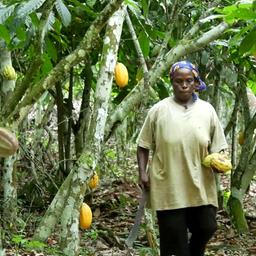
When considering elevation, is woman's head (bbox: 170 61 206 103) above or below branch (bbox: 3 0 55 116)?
above

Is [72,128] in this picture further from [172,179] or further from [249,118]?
[172,179]

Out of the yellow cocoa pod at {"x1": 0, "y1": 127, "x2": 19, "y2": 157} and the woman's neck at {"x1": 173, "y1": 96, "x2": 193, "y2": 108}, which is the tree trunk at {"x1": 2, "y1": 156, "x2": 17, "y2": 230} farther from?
the yellow cocoa pod at {"x1": 0, "y1": 127, "x2": 19, "y2": 157}

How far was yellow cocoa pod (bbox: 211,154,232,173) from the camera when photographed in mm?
3381

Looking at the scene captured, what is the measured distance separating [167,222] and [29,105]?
1.48 meters

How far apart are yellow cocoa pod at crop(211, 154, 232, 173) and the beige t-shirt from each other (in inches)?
4.7

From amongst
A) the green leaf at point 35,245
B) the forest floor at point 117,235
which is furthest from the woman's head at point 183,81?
the green leaf at point 35,245

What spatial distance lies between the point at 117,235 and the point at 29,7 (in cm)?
310

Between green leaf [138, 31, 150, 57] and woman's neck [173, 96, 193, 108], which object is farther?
green leaf [138, 31, 150, 57]

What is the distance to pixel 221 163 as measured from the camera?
11.1 feet

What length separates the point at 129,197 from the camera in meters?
6.79

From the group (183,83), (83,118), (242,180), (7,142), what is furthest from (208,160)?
(83,118)

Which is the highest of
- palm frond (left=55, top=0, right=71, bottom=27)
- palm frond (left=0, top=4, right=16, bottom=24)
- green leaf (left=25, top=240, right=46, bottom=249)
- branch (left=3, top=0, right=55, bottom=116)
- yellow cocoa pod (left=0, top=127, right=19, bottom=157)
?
palm frond (left=0, top=4, right=16, bottom=24)

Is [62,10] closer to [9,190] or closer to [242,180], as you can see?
[9,190]

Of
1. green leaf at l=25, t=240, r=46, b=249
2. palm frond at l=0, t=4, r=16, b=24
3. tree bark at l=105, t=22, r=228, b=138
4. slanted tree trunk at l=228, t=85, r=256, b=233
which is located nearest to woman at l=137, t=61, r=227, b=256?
tree bark at l=105, t=22, r=228, b=138
